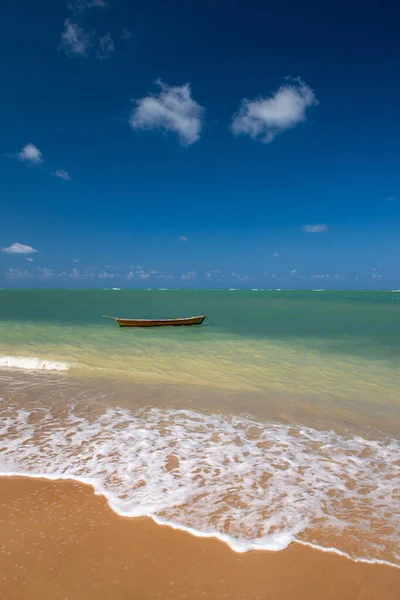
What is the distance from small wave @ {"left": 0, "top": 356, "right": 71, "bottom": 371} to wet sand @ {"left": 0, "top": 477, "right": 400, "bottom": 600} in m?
9.98

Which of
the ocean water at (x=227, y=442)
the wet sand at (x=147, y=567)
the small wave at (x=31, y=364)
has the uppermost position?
the wet sand at (x=147, y=567)

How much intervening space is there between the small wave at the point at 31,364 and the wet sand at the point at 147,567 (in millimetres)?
9979

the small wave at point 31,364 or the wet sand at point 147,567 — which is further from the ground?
the wet sand at point 147,567

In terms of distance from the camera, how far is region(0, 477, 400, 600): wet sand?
126 inches

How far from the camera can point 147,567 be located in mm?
3463

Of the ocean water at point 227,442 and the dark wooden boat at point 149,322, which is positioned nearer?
the ocean water at point 227,442

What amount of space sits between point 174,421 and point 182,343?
1325 cm

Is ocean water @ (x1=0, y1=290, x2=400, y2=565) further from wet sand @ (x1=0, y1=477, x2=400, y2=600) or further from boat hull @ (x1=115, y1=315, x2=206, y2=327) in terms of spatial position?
boat hull @ (x1=115, y1=315, x2=206, y2=327)

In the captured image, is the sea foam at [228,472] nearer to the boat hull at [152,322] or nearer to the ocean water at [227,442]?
the ocean water at [227,442]

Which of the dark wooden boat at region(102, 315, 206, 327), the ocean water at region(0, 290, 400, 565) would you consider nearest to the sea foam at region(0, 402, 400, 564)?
the ocean water at region(0, 290, 400, 565)

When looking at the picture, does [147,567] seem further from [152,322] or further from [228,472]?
[152,322]

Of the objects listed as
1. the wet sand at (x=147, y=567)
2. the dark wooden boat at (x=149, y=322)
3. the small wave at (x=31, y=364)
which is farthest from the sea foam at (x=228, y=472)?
the dark wooden boat at (x=149, y=322)

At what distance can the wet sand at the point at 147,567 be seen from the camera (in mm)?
3195

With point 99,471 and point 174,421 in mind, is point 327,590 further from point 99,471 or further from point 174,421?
point 174,421
